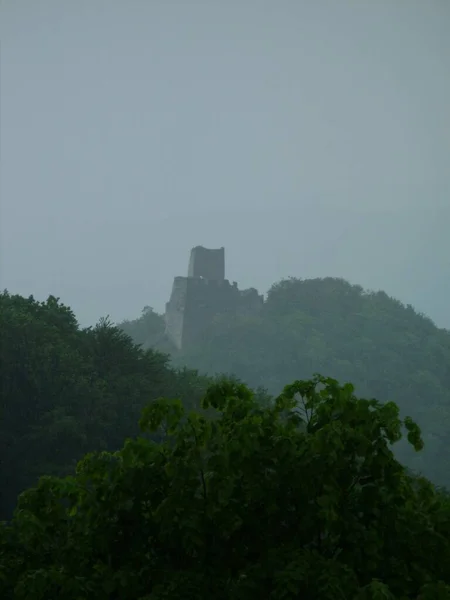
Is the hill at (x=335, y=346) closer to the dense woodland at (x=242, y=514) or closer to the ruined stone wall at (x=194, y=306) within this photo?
the ruined stone wall at (x=194, y=306)

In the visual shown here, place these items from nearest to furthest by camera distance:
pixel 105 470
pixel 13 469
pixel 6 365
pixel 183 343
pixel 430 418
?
1. pixel 105 470
2. pixel 13 469
3. pixel 6 365
4. pixel 430 418
5. pixel 183 343

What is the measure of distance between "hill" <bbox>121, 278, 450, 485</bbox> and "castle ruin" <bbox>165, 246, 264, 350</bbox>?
5.67 feet

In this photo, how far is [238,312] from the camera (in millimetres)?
106375

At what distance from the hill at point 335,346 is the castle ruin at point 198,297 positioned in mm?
1728

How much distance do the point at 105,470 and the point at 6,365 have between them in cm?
2142

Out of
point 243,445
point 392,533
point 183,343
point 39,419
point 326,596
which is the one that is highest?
point 183,343

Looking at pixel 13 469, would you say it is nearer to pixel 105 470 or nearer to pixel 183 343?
pixel 105 470

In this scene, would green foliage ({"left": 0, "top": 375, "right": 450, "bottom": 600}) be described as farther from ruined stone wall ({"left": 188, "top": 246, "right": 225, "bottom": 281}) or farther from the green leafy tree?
ruined stone wall ({"left": 188, "top": 246, "right": 225, "bottom": 281})

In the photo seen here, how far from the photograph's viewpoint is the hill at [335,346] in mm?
94312

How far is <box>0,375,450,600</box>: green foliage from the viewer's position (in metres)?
7.34

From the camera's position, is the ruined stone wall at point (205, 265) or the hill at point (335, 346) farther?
the ruined stone wall at point (205, 265)

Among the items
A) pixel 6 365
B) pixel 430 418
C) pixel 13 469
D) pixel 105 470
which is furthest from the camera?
pixel 430 418

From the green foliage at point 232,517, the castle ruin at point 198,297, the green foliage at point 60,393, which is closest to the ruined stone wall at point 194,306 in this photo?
the castle ruin at point 198,297

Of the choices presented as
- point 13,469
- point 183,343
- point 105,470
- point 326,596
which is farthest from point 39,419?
point 183,343
